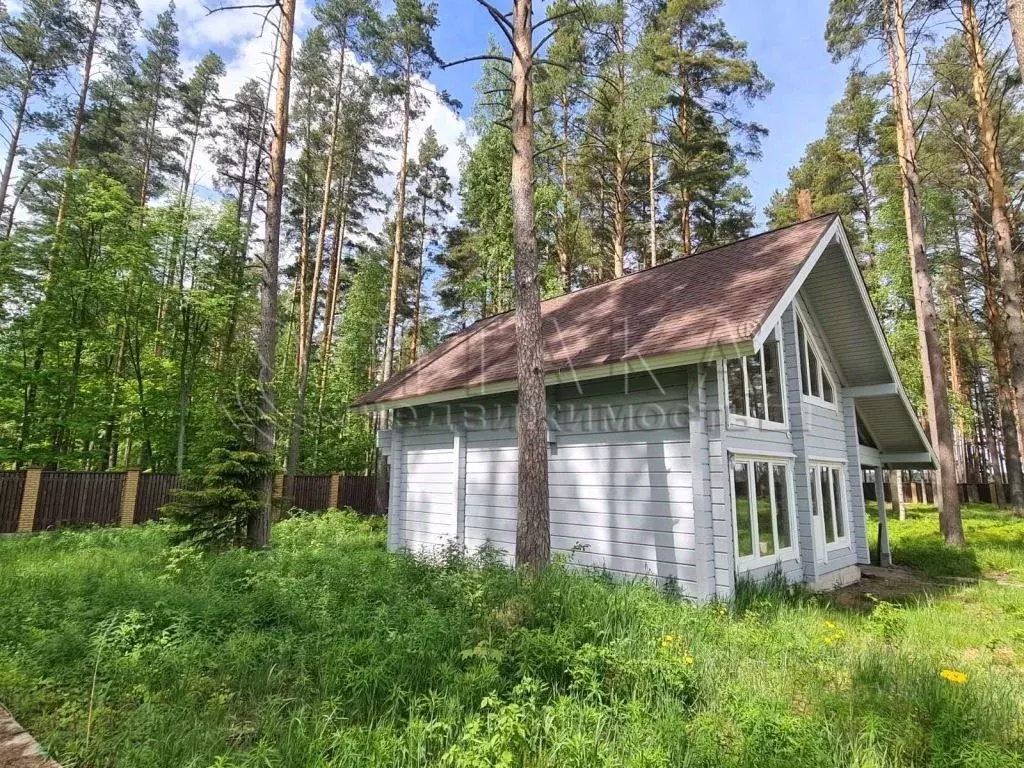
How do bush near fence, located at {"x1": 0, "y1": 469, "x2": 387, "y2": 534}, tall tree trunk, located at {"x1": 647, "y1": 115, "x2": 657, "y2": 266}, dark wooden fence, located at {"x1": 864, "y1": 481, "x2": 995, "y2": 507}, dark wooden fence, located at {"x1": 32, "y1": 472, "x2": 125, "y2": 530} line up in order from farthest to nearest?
dark wooden fence, located at {"x1": 864, "y1": 481, "x2": 995, "y2": 507} → tall tree trunk, located at {"x1": 647, "y1": 115, "x2": 657, "y2": 266} → dark wooden fence, located at {"x1": 32, "y1": 472, "x2": 125, "y2": 530} → bush near fence, located at {"x1": 0, "y1": 469, "x2": 387, "y2": 534}

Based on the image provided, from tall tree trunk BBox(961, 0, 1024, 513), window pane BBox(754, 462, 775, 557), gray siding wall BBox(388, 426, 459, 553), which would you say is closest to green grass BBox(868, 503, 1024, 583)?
tall tree trunk BBox(961, 0, 1024, 513)

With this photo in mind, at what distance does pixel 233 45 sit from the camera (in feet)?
35.6

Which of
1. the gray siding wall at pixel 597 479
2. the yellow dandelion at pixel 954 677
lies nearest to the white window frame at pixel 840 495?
the gray siding wall at pixel 597 479

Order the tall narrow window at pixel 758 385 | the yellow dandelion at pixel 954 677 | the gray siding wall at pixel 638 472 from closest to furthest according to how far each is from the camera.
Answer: the yellow dandelion at pixel 954 677 < the gray siding wall at pixel 638 472 < the tall narrow window at pixel 758 385

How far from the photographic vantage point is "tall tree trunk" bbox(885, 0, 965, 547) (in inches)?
462

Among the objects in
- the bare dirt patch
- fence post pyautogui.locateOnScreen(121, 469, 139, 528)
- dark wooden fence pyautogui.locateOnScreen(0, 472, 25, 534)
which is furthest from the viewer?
fence post pyautogui.locateOnScreen(121, 469, 139, 528)

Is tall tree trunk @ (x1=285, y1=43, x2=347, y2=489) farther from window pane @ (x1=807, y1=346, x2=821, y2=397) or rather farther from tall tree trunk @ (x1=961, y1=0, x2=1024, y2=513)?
tall tree trunk @ (x1=961, y1=0, x2=1024, y2=513)

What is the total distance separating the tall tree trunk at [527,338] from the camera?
20.1ft

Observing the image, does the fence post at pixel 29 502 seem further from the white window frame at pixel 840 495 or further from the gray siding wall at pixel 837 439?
the gray siding wall at pixel 837 439

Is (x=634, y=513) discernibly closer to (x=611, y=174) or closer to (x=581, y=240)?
(x=581, y=240)

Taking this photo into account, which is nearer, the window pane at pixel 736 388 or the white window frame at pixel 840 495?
the window pane at pixel 736 388

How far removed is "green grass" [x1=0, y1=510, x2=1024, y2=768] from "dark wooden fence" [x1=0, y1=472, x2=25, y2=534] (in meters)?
8.68

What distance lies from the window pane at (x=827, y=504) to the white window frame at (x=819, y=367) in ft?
4.09

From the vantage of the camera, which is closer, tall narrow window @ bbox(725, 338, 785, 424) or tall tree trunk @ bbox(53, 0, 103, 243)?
tall narrow window @ bbox(725, 338, 785, 424)
